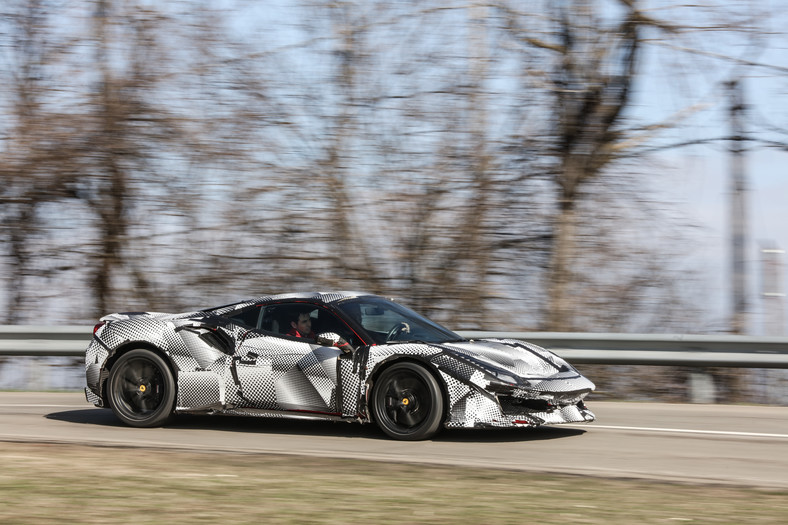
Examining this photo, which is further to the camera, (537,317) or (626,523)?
(537,317)

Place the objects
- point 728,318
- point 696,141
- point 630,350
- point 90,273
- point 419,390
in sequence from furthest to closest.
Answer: point 90,273 < point 696,141 < point 728,318 < point 630,350 < point 419,390

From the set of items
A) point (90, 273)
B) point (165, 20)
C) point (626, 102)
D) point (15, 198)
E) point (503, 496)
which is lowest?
point (503, 496)

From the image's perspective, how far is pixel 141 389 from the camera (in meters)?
9.20

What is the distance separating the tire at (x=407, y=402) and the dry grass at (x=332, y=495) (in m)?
1.08

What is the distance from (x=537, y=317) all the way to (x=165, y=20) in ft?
25.8

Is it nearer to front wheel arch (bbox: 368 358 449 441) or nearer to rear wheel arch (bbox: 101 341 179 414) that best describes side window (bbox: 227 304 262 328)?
rear wheel arch (bbox: 101 341 179 414)

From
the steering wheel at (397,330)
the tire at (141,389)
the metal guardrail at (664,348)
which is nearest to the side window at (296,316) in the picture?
the steering wheel at (397,330)

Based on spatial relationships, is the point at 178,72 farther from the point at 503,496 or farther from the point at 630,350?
the point at 503,496

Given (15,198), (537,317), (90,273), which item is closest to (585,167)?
(537,317)

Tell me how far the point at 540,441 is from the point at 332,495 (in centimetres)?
276

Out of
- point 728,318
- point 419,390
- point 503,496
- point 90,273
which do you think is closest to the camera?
point 503,496

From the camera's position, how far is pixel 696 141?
15.7m

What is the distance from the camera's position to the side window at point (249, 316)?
8910mm

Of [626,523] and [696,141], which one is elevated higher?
[696,141]
